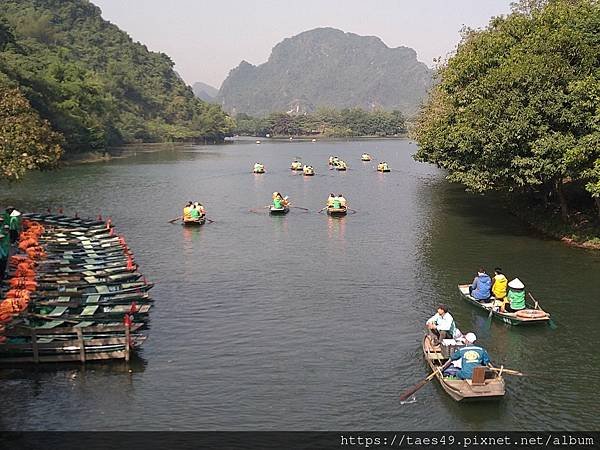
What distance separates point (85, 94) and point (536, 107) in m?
84.0

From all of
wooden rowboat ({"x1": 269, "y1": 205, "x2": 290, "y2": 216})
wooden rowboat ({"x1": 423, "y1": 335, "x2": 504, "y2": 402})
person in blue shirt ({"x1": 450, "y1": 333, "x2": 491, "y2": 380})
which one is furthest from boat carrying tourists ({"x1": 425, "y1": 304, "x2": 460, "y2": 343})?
wooden rowboat ({"x1": 269, "y1": 205, "x2": 290, "y2": 216})

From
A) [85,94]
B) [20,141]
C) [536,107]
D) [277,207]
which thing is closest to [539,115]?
[536,107]

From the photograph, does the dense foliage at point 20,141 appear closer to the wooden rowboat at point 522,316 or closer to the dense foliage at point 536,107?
the dense foliage at point 536,107

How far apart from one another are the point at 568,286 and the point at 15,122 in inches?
1375

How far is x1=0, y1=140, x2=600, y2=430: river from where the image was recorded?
16969mm

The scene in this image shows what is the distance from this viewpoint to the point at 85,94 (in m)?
102

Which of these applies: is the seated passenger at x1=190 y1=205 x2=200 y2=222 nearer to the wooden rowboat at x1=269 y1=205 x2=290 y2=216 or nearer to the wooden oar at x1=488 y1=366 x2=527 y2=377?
the wooden rowboat at x1=269 y1=205 x2=290 y2=216

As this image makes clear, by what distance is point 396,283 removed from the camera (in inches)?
1146

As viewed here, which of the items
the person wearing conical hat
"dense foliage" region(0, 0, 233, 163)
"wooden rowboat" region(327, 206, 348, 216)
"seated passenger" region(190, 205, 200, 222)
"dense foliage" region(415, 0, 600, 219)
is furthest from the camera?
"dense foliage" region(0, 0, 233, 163)

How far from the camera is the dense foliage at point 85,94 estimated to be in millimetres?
89688

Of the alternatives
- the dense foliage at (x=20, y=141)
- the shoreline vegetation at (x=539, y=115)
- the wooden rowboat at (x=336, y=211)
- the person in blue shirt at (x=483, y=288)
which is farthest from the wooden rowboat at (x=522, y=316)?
the dense foliage at (x=20, y=141)

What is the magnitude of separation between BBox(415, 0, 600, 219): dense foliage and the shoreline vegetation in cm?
5

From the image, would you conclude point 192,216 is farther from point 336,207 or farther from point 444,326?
point 444,326

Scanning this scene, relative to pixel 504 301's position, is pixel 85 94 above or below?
above
